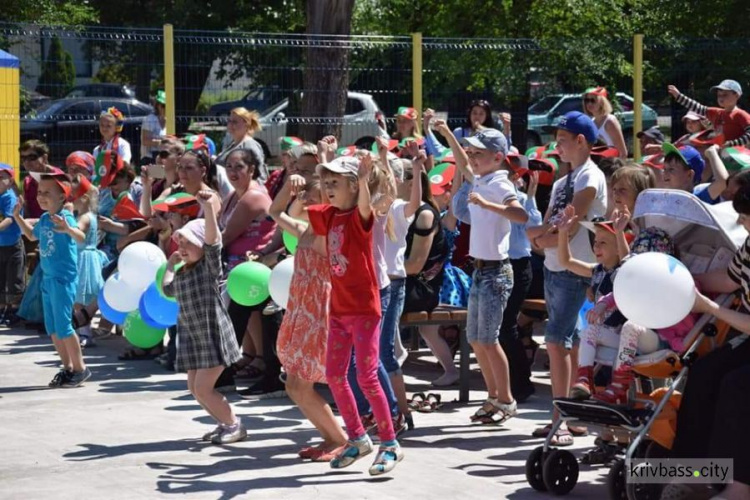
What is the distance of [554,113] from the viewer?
1555 centimetres

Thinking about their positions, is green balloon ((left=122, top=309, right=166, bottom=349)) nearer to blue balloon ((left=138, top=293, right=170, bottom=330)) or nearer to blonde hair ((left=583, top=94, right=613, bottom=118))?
blue balloon ((left=138, top=293, right=170, bottom=330))

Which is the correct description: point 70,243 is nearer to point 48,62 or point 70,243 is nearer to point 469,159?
point 469,159

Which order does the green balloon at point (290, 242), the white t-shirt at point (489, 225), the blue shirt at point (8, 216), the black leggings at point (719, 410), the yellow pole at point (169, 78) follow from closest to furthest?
the black leggings at point (719, 410) → the white t-shirt at point (489, 225) → the green balloon at point (290, 242) → the blue shirt at point (8, 216) → the yellow pole at point (169, 78)

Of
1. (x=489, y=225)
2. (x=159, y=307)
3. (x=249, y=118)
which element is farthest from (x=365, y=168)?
(x=249, y=118)

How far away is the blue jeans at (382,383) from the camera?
315 inches

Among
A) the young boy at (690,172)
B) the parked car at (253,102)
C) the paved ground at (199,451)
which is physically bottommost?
the paved ground at (199,451)

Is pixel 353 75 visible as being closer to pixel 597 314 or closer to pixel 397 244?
pixel 397 244

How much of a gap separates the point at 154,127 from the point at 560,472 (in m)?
8.96

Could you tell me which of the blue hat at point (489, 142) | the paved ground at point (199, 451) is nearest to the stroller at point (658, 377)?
the paved ground at point (199, 451)

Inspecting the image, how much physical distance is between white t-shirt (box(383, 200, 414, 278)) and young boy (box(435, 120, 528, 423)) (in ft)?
1.52

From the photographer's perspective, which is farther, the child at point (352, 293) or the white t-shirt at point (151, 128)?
the white t-shirt at point (151, 128)

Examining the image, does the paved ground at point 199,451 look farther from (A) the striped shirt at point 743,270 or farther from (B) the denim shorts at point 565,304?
(A) the striped shirt at point 743,270

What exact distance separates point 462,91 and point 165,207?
19.7ft

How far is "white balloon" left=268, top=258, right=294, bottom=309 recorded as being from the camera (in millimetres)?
8766
